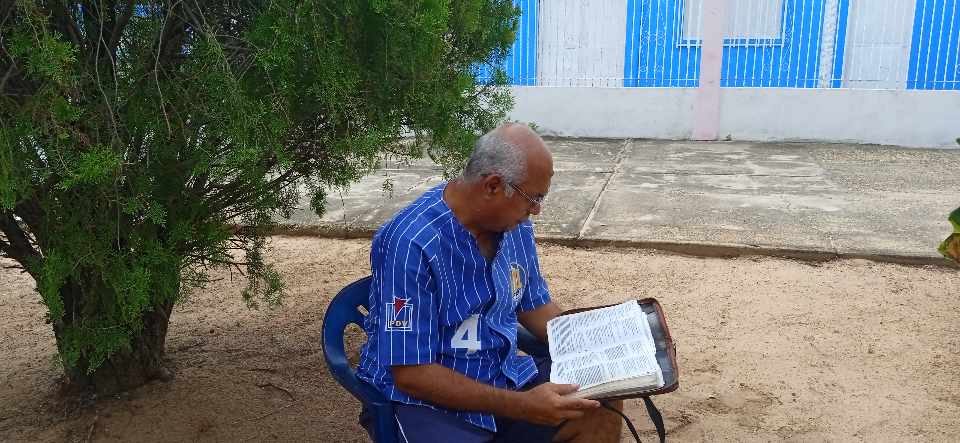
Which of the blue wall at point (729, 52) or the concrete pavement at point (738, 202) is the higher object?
the blue wall at point (729, 52)

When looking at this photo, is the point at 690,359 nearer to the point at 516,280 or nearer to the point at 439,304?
the point at 516,280

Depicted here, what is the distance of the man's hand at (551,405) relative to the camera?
2.02 meters

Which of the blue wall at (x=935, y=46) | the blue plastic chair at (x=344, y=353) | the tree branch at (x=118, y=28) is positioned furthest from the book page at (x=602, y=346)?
the blue wall at (x=935, y=46)

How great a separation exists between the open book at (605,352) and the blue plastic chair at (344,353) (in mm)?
249

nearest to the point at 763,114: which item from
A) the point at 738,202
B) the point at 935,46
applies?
the point at 935,46

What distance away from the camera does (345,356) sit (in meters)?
2.46

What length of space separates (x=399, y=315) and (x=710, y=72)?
10011mm

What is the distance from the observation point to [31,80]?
221cm

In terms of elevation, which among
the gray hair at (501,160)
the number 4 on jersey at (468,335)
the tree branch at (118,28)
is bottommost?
the number 4 on jersey at (468,335)

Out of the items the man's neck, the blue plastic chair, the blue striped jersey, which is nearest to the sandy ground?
the blue plastic chair

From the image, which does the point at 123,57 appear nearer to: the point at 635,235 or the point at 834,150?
the point at 635,235

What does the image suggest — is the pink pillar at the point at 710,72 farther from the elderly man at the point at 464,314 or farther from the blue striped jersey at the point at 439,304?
the elderly man at the point at 464,314

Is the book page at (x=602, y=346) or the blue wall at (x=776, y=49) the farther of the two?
the blue wall at (x=776, y=49)

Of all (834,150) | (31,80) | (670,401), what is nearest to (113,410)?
(31,80)
